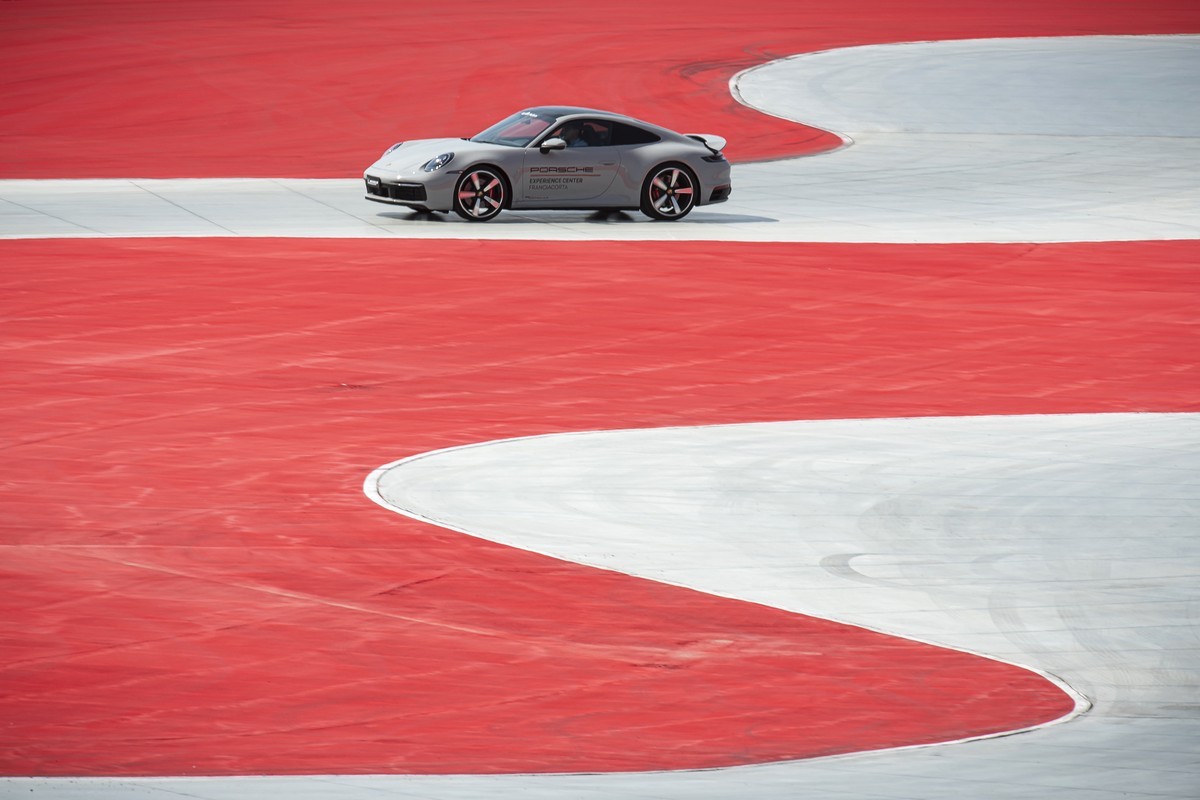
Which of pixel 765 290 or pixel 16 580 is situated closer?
pixel 16 580

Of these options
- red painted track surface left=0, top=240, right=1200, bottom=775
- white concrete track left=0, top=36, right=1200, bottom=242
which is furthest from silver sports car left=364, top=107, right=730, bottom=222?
red painted track surface left=0, top=240, right=1200, bottom=775

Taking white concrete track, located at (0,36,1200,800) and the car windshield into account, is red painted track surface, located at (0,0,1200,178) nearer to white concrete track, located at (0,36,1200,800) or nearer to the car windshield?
the car windshield

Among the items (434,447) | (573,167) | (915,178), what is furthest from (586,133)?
(434,447)

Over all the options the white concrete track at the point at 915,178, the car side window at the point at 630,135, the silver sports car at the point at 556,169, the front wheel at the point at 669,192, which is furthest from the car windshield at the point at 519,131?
the front wheel at the point at 669,192

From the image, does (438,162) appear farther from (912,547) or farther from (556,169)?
(912,547)

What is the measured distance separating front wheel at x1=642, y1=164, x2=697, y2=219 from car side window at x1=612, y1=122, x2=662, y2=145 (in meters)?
0.42

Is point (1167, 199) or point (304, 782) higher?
point (1167, 199)

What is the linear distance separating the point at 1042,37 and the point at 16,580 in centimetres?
3753

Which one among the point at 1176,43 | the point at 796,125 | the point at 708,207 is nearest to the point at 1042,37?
the point at 1176,43

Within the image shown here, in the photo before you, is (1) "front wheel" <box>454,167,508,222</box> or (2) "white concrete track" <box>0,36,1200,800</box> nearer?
(2) "white concrete track" <box>0,36,1200,800</box>

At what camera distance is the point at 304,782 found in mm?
6051

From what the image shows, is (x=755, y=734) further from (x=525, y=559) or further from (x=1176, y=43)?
(x=1176, y=43)

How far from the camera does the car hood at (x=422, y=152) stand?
21359 millimetres

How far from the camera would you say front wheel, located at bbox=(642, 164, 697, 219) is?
22688mm
